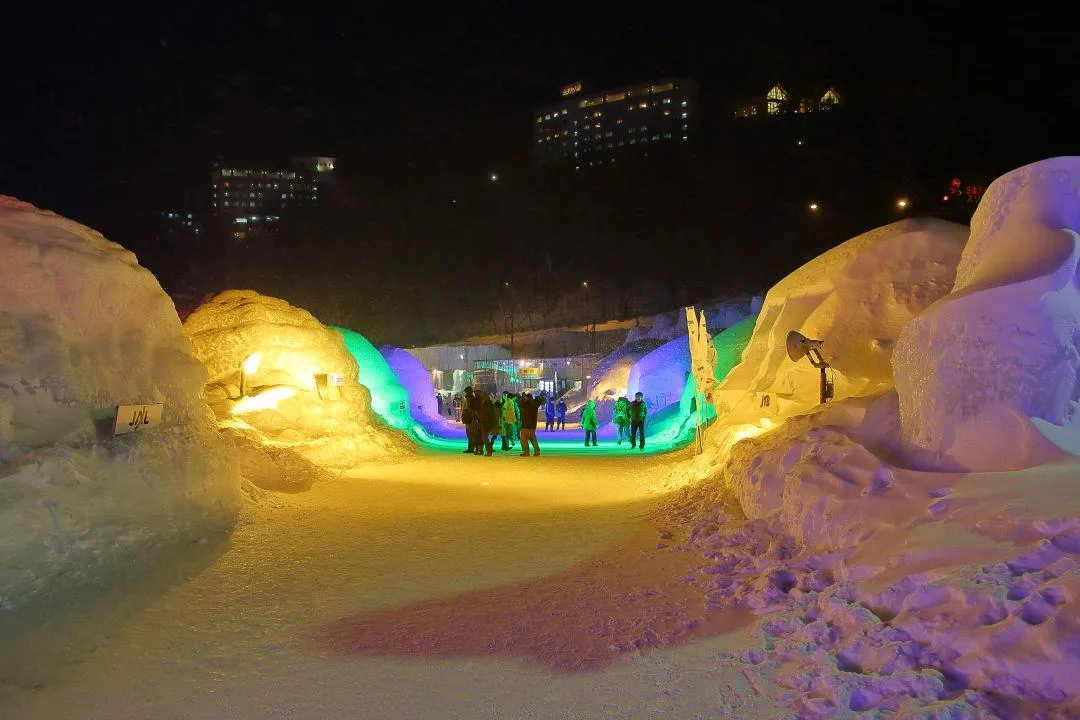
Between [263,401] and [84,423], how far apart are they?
710 centimetres

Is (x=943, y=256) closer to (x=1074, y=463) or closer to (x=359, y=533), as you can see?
(x=1074, y=463)

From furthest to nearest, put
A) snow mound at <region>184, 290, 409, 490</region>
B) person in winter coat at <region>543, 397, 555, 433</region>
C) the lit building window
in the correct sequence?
the lit building window → person in winter coat at <region>543, 397, 555, 433</region> → snow mound at <region>184, 290, 409, 490</region>

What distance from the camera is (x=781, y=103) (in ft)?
245

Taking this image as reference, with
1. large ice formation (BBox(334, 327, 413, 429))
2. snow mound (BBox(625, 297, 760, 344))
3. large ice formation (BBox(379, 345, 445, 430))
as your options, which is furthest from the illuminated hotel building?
large ice formation (BBox(334, 327, 413, 429))

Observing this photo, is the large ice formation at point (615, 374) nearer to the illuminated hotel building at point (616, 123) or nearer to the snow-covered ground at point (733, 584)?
the snow-covered ground at point (733, 584)

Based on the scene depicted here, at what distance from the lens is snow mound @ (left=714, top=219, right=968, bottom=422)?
11641 millimetres

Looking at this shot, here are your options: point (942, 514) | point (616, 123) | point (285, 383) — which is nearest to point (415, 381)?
point (285, 383)

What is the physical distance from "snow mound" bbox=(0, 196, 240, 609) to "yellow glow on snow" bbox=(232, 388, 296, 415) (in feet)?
14.5

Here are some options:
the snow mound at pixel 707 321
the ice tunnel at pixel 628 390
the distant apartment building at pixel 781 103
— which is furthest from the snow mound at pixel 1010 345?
the distant apartment building at pixel 781 103

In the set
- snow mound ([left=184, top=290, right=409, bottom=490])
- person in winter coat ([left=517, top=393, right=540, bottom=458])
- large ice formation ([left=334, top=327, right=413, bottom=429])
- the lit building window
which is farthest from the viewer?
the lit building window

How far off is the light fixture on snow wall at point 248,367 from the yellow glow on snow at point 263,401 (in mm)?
311

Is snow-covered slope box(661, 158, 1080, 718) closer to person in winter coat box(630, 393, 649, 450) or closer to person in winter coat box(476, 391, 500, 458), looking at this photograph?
person in winter coat box(476, 391, 500, 458)

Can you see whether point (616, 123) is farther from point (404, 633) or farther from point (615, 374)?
point (404, 633)

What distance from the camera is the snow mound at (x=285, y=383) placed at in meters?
12.8
